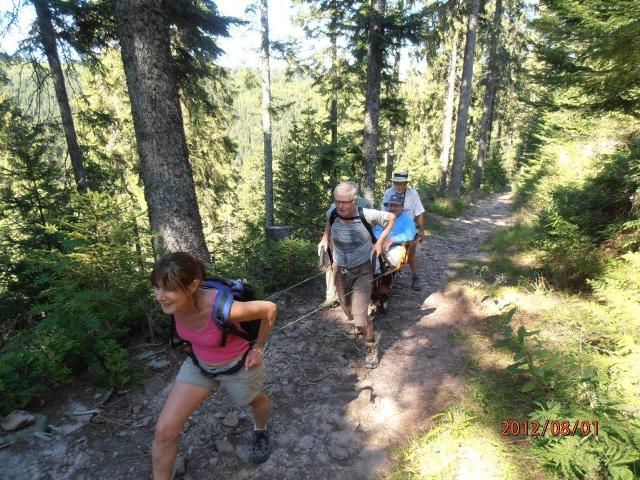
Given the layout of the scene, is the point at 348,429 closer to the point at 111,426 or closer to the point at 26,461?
the point at 111,426

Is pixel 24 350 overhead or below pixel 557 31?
below

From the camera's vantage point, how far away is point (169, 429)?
2666 mm

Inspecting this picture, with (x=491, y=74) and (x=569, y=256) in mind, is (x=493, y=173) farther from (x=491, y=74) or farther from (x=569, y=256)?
(x=569, y=256)

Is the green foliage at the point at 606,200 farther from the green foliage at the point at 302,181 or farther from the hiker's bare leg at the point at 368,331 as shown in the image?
the green foliage at the point at 302,181

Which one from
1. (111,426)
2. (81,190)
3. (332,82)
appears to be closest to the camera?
(111,426)

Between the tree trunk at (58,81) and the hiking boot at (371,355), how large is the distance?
843 centimetres

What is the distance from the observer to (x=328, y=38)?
15609mm

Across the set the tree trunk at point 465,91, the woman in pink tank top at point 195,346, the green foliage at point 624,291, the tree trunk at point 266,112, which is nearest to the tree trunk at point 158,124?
the woman in pink tank top at point 195,346

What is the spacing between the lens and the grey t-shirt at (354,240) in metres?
4.57

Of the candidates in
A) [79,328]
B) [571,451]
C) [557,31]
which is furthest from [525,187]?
[79,328]

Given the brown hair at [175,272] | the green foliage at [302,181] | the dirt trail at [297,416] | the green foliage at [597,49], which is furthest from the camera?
→ the green foliage at [302,181]

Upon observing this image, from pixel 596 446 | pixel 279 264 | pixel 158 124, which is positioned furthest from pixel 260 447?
pixel 158 124

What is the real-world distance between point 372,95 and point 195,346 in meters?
9.40

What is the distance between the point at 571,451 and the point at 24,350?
528 cm
